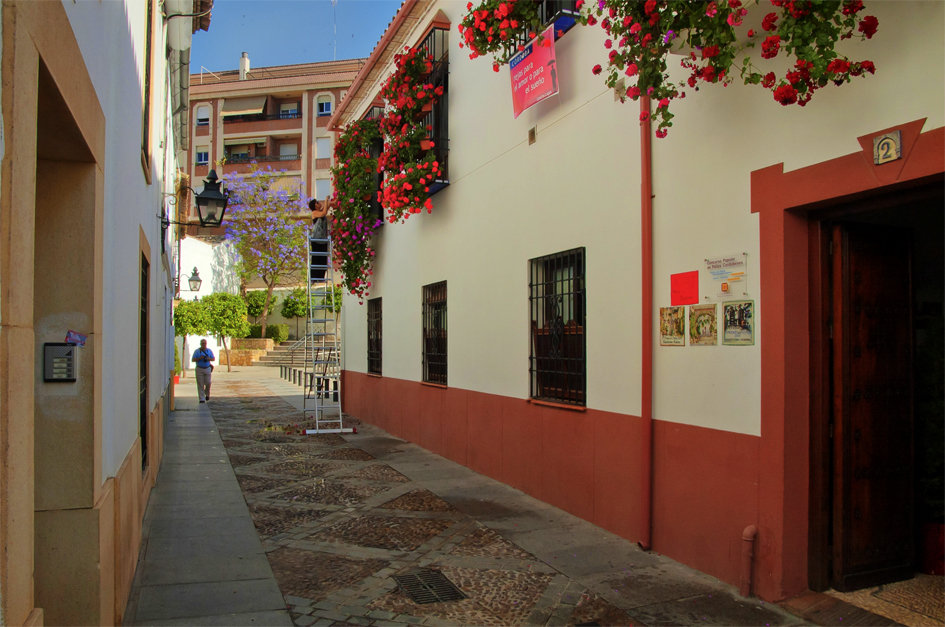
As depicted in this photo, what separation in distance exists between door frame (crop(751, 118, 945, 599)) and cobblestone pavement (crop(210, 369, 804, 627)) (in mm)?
418

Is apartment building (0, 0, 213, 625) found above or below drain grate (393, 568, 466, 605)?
above

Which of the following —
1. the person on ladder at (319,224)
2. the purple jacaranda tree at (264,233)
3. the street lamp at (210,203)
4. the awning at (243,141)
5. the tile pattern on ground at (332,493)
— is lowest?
the tile pattern on ground at (332,493)

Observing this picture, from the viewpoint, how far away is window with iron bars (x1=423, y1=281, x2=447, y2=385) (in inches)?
400

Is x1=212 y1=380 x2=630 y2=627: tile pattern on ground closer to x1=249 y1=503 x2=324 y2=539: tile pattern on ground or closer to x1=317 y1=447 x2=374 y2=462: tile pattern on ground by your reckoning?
x1=249 y1=503 x2=324 y2=539: tile pattern on ground

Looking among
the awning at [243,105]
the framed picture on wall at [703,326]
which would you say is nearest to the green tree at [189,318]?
the awning at [243,105]

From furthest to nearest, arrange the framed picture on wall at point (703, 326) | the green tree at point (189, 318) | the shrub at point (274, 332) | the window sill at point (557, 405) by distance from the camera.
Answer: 1. the shrub at point (274, 332)
2. the green tree at point (189, 318)
3. the window sill at point (557, 405)
4. the framed picture on wall at point (703, 326)

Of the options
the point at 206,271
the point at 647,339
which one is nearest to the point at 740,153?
the point at 647,339

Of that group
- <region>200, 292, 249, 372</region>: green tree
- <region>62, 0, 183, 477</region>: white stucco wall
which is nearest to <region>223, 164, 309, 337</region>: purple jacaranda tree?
<region>200, 292, 249, 372</region>: green tree

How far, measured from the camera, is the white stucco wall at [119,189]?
3.50 metres

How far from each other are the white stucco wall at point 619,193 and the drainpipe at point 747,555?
0.63 metres

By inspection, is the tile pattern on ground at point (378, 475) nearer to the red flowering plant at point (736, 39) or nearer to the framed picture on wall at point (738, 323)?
the framed picture on wall at point (738, 323)

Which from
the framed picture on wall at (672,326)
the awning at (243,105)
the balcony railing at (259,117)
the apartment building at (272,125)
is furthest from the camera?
the awning at (243,105)

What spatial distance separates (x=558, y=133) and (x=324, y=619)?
16.0ft

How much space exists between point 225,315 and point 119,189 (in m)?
29.1
